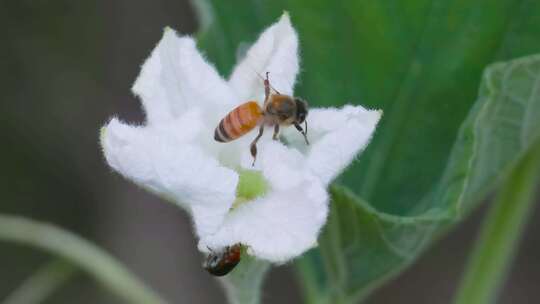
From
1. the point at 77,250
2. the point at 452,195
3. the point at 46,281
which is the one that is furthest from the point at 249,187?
the point at 46,281

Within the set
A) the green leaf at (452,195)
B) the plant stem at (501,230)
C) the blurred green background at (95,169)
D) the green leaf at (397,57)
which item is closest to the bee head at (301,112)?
the green leaf at (452,195)

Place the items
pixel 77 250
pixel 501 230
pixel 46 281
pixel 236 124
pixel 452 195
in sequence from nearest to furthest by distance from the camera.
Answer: pixel 236 124
pixel 452 195
pixel 501 230
pixel 77 250
pixel 46 281

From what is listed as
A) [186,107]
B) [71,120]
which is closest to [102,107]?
[71,120]

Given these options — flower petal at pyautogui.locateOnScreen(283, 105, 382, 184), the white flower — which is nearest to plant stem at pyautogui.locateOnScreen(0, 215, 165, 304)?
the white flower

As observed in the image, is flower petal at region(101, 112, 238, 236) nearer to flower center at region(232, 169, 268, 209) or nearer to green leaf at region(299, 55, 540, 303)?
flower center at region(232, 169, 268, 209)

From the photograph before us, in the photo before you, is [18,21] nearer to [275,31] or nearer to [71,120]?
[71,120]

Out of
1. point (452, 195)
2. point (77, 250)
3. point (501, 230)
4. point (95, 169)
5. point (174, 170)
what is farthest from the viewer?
point (95, 169)

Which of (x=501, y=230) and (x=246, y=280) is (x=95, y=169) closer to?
(x=501, y=230)
